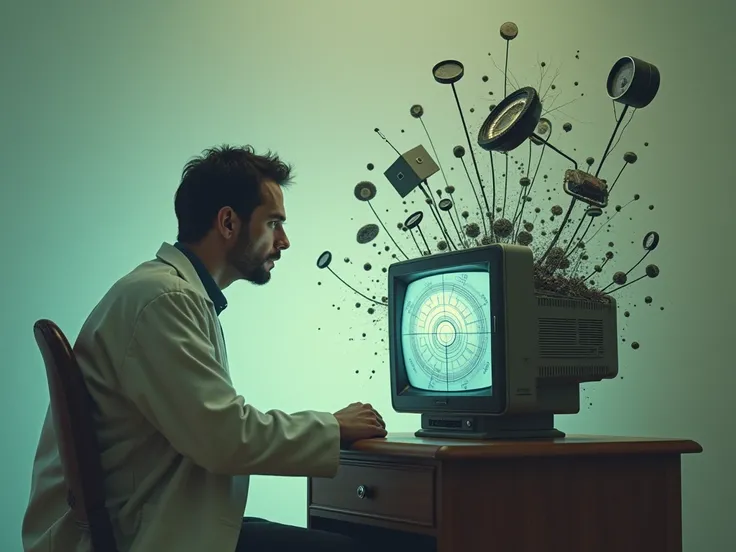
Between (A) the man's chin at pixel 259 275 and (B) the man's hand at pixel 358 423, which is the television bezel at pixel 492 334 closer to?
(B) the man's hand at pixel 358 423

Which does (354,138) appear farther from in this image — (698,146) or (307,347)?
(698,146)

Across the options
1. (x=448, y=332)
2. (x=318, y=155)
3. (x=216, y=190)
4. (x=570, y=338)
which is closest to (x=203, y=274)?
(x=216, y=190)

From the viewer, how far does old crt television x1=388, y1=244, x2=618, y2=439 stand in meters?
1.64

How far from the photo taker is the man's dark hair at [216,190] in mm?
1778

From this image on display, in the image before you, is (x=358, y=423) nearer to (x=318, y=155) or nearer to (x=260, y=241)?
(x=260, y=241)

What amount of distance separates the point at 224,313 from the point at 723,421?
4.98 feet

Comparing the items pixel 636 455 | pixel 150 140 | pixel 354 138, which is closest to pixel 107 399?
pixel 636 455

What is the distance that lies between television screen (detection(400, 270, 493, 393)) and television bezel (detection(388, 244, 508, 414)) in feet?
0.04

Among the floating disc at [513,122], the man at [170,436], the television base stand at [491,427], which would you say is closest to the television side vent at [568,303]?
the television base stand at [491,427]

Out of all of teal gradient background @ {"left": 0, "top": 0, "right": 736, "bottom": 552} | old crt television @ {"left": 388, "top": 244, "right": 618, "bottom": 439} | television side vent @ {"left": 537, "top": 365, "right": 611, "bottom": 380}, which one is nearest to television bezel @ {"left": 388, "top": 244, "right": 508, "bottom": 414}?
old crt television @ {"left": 388, "top": 244, "right": 618, "bottom": 439}

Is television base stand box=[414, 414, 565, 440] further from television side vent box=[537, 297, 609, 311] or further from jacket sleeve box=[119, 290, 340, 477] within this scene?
jacket sleeve box=[119, 290, 340, 477]

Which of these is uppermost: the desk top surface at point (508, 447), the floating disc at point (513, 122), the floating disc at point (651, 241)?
the floating disc at point (513, 122)

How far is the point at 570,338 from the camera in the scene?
1.75 m

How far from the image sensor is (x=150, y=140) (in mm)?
2842
